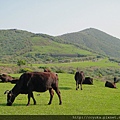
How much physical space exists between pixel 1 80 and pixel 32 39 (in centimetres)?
15250

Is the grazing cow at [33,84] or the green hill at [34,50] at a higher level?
the green hill at [34,50]

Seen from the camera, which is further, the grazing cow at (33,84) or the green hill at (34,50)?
the green hill at (34,50)

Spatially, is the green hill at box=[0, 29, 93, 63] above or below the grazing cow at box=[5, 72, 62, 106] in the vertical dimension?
above

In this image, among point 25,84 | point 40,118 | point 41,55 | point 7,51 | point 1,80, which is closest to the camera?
point 40,118

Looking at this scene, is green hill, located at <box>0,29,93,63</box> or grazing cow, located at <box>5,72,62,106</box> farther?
green hill, located at <box>0,29,93,63</box>

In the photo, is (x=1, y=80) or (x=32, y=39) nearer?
(x=1, y=80)

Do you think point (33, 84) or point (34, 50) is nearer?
point (33, 84)

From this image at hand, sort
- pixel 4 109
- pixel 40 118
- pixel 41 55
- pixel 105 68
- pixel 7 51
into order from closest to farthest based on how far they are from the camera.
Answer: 1. pixel 40 118
2. pixel 4 109
3. pixel 105 68
4. pixel 41 55
5. pixel 7 51

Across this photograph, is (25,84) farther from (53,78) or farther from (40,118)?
(40,118)

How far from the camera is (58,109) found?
16078 mm

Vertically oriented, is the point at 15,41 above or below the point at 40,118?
above

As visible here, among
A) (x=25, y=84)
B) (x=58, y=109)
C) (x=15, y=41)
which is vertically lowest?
(x=58, y=109)

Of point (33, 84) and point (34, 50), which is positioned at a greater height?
point (34, 50)

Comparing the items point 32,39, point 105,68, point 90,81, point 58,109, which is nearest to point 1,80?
point 90,81
